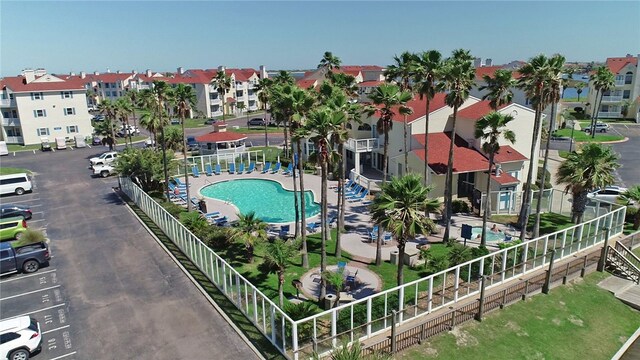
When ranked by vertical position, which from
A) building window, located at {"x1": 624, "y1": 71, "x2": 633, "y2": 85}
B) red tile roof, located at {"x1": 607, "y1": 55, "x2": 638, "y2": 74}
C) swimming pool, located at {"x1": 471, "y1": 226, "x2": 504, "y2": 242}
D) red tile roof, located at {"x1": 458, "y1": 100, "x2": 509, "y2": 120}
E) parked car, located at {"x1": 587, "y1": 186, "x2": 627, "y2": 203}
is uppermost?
red tile roof, located at {"x1": 607, "y1": 55, "x2": 638, "y2": 74}

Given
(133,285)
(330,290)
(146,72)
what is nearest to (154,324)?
(133,285)

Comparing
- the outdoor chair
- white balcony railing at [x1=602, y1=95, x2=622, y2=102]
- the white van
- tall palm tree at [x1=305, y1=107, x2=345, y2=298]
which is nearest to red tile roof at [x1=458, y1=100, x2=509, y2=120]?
tall palm tree at [x1=305, y1=107, x2=345, y2=298]

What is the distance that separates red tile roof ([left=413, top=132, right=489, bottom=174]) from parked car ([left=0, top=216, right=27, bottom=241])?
102 ft

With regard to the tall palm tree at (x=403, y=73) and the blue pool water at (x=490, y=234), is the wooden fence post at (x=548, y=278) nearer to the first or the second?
the blue pool water at (x=490, y=234)

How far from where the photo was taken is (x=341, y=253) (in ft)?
88.3

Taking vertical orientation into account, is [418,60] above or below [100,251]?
above

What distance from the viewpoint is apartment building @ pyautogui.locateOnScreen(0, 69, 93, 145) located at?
208ft

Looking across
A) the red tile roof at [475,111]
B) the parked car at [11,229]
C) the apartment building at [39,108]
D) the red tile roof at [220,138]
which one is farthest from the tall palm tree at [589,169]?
the apartment building at [39,108]

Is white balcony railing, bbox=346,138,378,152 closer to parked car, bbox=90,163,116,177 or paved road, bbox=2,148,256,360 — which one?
paved road, bbox=2,148,256,360

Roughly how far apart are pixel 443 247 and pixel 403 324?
35.7ft

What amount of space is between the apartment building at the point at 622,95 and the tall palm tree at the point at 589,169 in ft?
204

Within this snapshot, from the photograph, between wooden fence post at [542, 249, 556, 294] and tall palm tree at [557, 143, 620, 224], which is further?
tall palm tree at [557, 143, 620, 224]

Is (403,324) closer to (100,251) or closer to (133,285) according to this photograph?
(133,285)

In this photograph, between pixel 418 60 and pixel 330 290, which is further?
pixel 418 60
